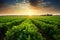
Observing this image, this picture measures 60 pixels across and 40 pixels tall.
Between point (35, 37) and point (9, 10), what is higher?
point (9, 10)

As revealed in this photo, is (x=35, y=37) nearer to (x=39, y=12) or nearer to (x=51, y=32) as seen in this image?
(x=51, y=32)

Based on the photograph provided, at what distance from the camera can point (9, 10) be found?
10.5m

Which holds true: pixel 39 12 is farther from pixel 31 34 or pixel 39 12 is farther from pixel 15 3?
pixel 31 34

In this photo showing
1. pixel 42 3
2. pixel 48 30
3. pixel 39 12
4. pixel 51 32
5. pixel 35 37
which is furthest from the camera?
pixel 39 12

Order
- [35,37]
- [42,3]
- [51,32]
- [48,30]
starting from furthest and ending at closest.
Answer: [42,3] < [48,30] < [51,32] < [35,37]

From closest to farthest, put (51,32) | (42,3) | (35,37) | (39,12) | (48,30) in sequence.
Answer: (35,37) → (51,32) → (48,30) → (42,3) → (39,12)

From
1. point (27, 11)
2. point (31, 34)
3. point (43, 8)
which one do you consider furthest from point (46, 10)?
point (31, 34)

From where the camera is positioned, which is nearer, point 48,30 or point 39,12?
point 48,30

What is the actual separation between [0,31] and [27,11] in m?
2.61

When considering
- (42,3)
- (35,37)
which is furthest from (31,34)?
(42,3)

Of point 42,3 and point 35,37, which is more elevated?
point 42,3

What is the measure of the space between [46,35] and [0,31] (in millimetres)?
2176

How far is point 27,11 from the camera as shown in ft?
34.4

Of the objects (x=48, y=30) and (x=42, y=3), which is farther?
(x=42, y=3)
